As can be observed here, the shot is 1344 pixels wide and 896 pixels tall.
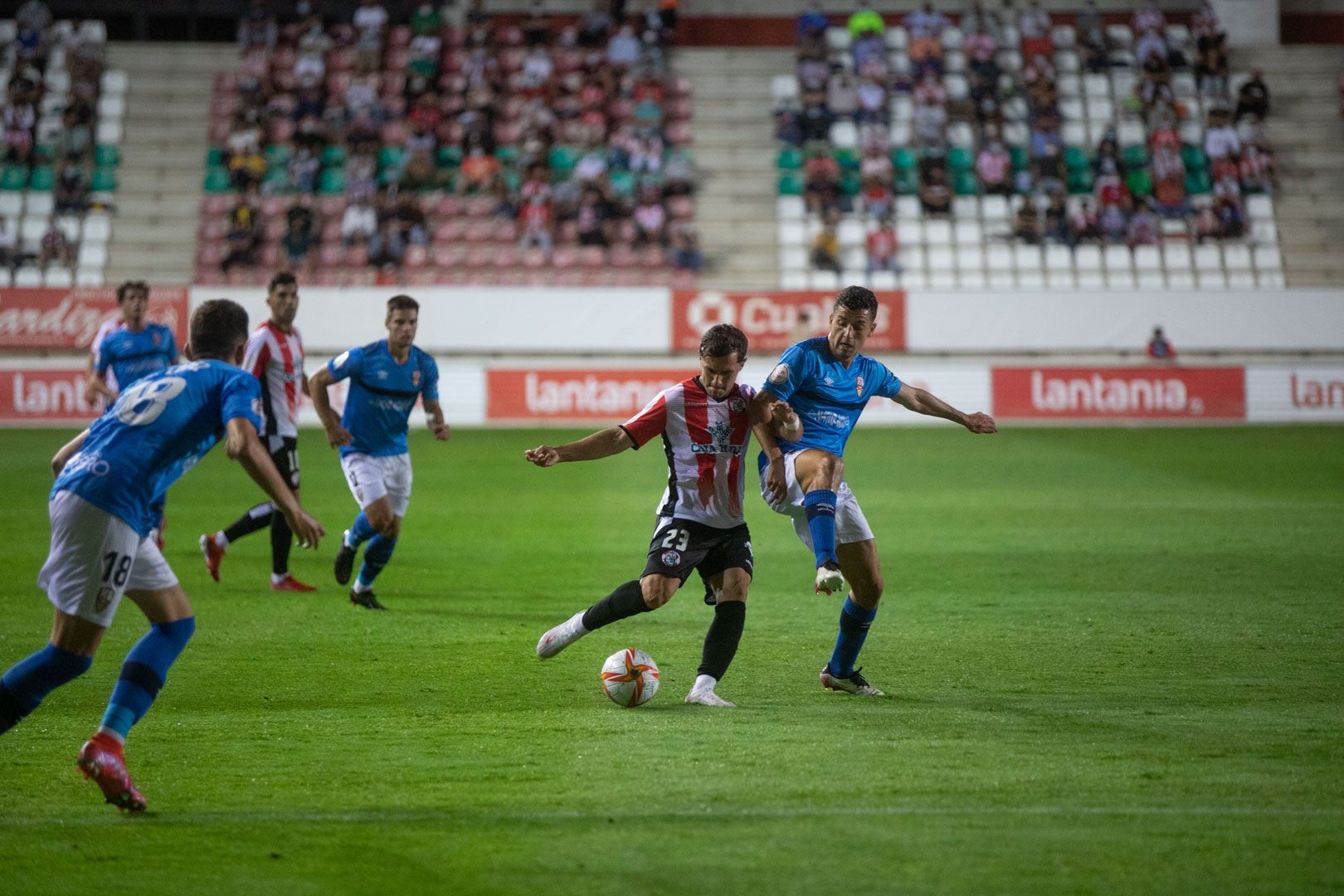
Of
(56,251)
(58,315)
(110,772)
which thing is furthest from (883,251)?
(110,772)

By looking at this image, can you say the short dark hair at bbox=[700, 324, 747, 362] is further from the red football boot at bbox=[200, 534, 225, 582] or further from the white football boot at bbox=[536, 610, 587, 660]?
the red football boot at bbox=[200, 534, 225, 582]

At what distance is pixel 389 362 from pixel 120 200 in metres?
23.2

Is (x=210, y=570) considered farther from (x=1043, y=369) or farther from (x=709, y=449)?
(x=1043, y=369)

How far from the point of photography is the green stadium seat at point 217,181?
30031mm

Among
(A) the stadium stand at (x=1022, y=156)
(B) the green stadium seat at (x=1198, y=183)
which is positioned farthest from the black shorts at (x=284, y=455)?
(B) the green stadium seat at (x=1198, y=183)

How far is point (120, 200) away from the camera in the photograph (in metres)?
30.2

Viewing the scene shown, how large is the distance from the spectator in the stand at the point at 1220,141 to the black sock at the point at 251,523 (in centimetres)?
2550

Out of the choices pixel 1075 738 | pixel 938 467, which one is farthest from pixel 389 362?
pixel 938 467

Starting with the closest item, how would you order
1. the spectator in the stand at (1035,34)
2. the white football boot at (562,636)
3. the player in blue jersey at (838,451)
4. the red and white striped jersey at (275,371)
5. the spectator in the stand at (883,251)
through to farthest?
the player in blue jersey at (838,451)
the white football boot at (562,636)
the red and white striped jersey at (275,371)
the spectator in the stand at (883,251)
the spectator in the stand at (1035,34)

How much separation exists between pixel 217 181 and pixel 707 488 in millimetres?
26189

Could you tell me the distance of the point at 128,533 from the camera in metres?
5.00

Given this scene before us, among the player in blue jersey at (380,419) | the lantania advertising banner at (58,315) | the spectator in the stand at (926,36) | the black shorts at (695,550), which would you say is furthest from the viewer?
the spectator in the stand at (926,36)

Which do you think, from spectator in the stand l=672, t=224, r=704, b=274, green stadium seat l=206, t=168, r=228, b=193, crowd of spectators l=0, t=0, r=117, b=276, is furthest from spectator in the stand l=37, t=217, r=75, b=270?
spectator in the stand l=672, t=224, r=704, b=274

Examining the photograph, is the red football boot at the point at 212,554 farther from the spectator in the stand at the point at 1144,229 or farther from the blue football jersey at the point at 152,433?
the spectator in the stand at the point at 1144,229
